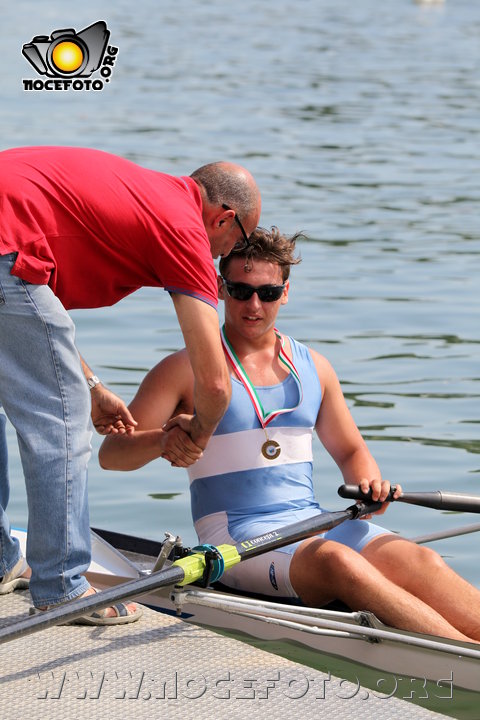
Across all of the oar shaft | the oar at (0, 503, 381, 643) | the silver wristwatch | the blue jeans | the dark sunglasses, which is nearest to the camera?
the oar at (0, 503, 381, 643)

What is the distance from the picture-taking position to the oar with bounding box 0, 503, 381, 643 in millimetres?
4094

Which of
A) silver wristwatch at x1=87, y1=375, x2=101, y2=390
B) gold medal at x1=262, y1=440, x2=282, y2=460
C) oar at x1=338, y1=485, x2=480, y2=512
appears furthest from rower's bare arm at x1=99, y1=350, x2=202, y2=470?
oar at x1=338, y1=485, x2=480, y2=512

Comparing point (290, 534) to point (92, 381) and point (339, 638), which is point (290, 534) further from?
point (92, 381)

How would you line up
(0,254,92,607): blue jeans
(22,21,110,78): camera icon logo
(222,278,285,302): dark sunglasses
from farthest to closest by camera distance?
(22,21,110,78): camera icon logo
(222,278,285,302): dark sunglasses
(0,254,92,607): blue jeans

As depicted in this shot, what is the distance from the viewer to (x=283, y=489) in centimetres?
529

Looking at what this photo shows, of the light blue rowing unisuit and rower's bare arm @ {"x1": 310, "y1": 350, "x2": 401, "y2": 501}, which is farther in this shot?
rower's bare arm @ {"x1": 310, "y1": 350, "x2": 401, "y2": 501}

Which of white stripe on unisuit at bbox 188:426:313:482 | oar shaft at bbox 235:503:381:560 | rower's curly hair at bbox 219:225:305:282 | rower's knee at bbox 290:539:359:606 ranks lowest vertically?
rower's knee at bbox 290:539:359:606

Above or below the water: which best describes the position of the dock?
below

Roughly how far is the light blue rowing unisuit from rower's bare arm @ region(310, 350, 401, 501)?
14cm

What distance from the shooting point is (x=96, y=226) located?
4496mm

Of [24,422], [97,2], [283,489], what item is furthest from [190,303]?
[97,2]

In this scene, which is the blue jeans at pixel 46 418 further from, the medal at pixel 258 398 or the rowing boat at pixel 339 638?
the medal at pixel 258 398

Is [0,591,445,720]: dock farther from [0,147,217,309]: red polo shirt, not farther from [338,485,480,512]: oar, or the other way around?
[0,147,217,309]: red polo shirt

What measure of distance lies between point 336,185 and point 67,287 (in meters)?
13.4
